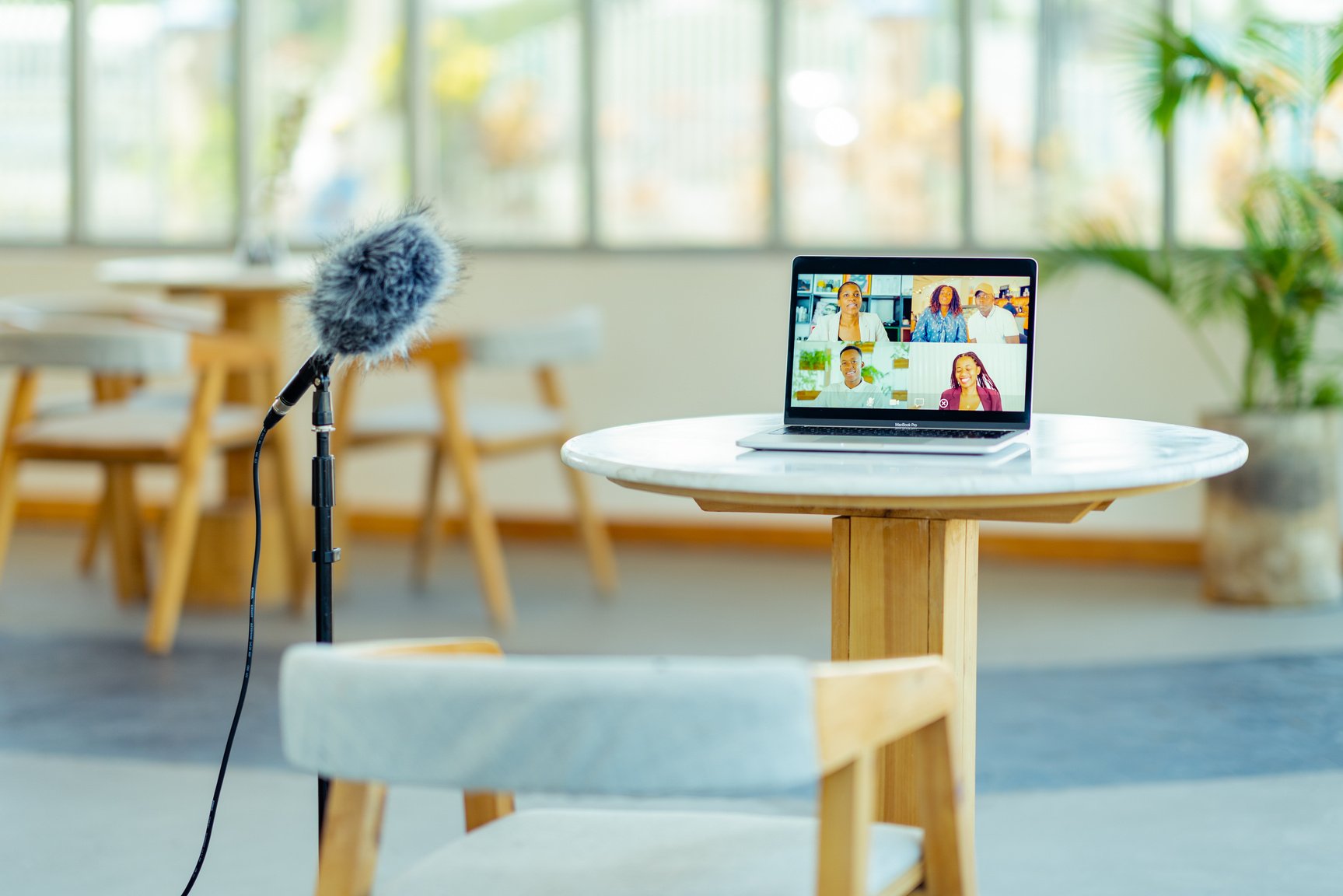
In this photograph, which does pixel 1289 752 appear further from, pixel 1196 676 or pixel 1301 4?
pixel 1301 4

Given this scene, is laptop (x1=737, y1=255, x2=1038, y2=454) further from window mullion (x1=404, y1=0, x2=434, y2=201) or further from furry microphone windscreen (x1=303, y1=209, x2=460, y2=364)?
window mullion (x1=404, y1=0, x2=434, y2=201)

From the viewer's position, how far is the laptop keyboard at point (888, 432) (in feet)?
6.34

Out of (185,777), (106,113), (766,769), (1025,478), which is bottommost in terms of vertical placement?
(185,777)

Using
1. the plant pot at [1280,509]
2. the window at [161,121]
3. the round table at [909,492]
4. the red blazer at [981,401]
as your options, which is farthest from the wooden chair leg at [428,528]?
the red blazer at [981,401]

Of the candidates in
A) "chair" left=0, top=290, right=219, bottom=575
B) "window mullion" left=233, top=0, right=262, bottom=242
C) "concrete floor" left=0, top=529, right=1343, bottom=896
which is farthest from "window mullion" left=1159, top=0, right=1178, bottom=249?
"window mullion" left=233, top=0, right=262, bottom=242

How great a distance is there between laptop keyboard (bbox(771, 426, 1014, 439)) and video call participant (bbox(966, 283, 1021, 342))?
0.11m

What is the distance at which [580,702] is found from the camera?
1.12 m

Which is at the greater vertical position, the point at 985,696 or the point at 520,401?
the point at 520,401

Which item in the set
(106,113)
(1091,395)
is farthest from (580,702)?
(106,113)

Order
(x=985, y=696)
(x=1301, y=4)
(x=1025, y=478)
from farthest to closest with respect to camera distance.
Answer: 1. (x=1301, y=4)
2. (x=985, y=696)
3. (x=1025, y=478)

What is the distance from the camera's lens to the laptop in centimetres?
197

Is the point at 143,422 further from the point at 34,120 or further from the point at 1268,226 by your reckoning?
the point at 1268,226

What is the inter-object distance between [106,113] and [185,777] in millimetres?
3660

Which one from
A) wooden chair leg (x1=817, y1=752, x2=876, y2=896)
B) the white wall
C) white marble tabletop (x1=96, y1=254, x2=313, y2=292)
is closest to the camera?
wooden chair leg (x1=817, y1=752, x2=876, y2=896)
